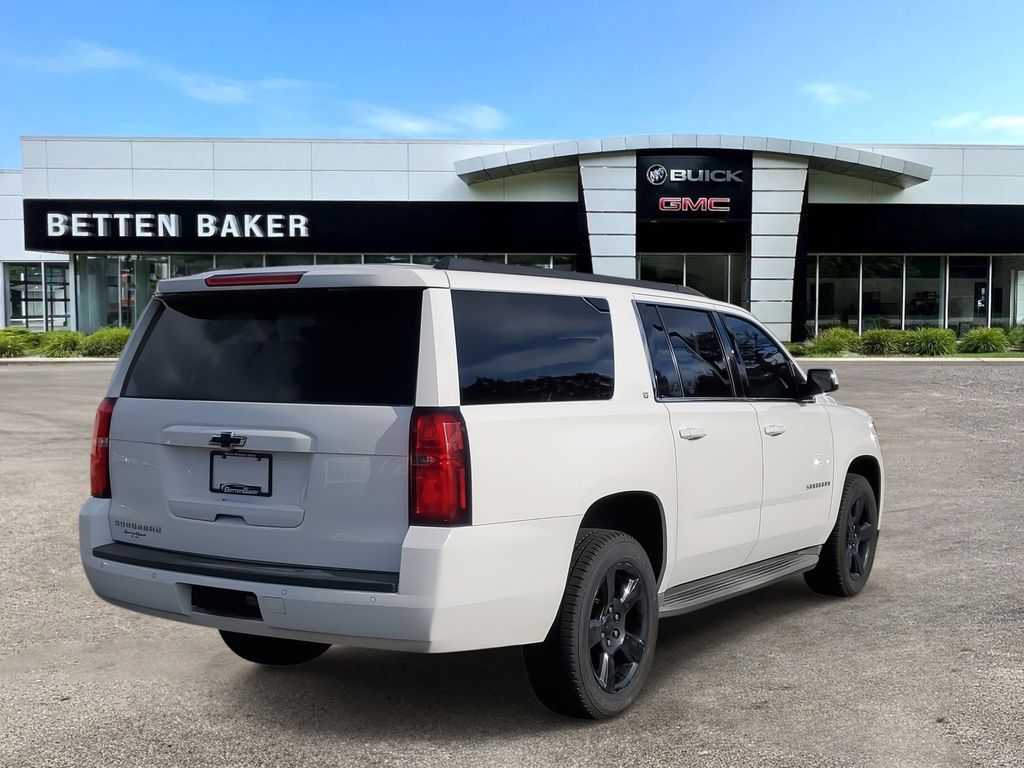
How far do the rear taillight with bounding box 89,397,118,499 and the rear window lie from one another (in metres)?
0.13

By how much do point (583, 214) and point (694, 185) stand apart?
12.9 feet

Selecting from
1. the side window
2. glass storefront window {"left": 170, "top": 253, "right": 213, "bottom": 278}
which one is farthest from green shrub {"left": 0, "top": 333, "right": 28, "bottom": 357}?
the side window

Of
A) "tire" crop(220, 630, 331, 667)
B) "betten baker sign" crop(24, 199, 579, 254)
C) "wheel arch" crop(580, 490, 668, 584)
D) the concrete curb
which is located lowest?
"tire" crop(220, 630, 331, 667)

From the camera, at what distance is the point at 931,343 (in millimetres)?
33000

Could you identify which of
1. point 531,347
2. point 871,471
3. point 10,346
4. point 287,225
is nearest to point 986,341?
point 287,225

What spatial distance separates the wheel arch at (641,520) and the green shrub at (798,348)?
27848mm

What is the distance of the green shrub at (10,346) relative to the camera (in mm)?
33156

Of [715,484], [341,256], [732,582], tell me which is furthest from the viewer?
[341,256]

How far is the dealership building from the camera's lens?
3509 cm

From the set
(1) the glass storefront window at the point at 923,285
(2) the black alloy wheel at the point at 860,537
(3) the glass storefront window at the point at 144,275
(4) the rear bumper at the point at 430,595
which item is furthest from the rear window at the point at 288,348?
(1) the glass storefront window at the point at 923,285

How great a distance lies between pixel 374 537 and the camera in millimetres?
3842

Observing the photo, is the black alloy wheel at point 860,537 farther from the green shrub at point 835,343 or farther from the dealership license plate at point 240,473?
the green shrub at point 835,343

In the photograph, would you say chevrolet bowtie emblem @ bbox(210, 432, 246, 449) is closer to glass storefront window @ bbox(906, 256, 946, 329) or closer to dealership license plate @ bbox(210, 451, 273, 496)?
dealership license plate @ bbox(210, 451, 273, 496)

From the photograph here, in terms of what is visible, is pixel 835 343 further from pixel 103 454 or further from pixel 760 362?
pixel 103 454
